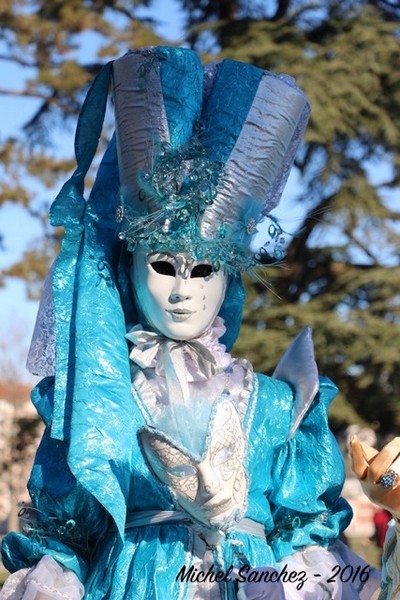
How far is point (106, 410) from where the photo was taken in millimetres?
2863

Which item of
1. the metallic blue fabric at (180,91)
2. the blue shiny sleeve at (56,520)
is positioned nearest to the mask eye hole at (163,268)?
the metallic blue fabric at (180,91)

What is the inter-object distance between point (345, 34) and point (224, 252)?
855 cm

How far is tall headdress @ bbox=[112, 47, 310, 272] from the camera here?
2.98 m

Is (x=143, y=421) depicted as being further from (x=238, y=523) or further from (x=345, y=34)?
(x=345, y=34)

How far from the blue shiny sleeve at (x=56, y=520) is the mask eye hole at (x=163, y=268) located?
0.44 m

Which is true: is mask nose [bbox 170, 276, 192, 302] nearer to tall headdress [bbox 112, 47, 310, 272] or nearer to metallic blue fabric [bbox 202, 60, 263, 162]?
tall headdress [bbox 112, 47, 310, 272]

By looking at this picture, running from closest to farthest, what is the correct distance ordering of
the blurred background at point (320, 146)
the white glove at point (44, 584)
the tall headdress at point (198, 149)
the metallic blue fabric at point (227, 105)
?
the white glove at point (44, 584)
the tall headdress at point (198, 149)
the metallic blue fabric at point (227, 105)
the blurred background at point (320, 146)

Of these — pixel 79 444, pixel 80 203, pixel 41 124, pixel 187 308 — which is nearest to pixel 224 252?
pixel 187 308

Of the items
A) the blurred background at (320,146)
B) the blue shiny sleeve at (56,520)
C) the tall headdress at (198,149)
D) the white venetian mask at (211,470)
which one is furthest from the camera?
the blurred background at (320,146)

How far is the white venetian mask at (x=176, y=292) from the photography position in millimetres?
3006

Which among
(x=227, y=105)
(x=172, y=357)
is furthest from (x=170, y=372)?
(x=227, y=105)

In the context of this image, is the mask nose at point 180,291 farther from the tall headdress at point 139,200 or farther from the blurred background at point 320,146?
the blurred background at point 320,146

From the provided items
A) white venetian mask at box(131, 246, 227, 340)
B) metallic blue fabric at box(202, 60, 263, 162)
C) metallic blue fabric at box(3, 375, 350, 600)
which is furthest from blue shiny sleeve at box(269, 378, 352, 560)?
metallic blue fabric at box(202, 60, 263, 162)

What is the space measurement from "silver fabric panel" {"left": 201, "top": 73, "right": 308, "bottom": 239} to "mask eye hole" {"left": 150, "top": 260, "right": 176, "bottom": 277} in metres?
0.13
